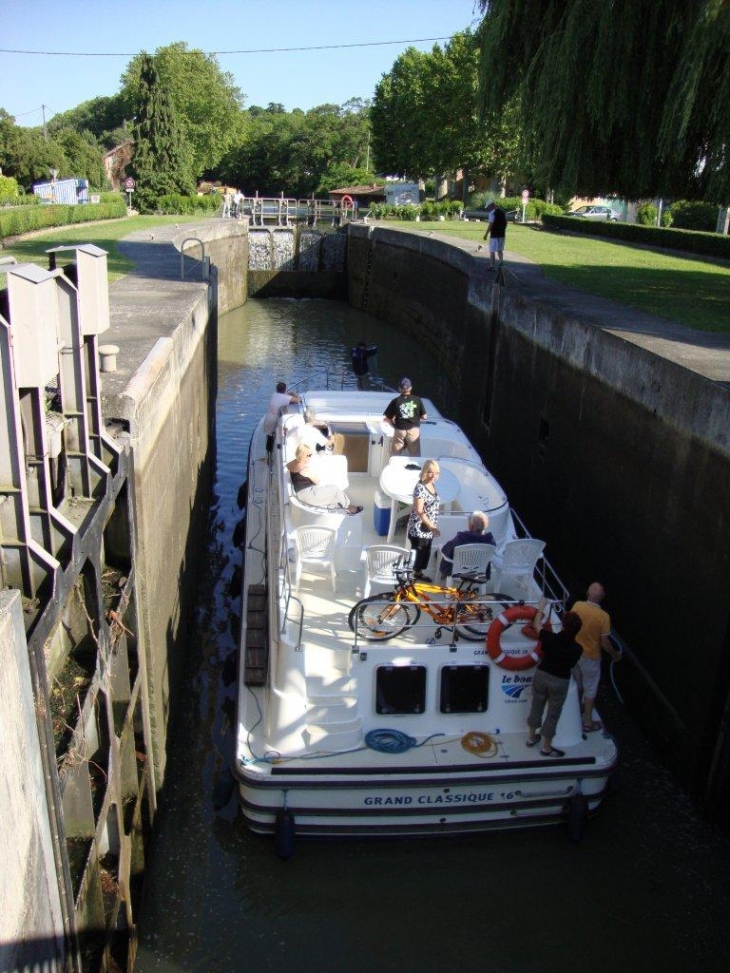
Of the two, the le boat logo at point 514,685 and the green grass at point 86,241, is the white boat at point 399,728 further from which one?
the green grass at point 86,241

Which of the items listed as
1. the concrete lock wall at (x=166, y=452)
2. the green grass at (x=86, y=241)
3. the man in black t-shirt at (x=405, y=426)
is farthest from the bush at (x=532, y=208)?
the man in black t-shirt at (x=405, y=426)

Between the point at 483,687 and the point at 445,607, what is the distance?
799 mm

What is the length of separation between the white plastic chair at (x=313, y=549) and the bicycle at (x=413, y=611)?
76 centimetres

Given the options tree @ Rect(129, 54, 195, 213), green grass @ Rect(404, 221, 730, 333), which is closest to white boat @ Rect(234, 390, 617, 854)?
green grass @ Rect(404, 221, 730, 333)

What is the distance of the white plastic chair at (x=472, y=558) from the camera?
27.0 feet

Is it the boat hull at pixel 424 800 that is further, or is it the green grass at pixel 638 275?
the green grass at pixel 638 275

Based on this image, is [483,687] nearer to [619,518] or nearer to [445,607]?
[445,607]

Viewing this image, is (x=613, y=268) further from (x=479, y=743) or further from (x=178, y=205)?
(x=178, y=205)

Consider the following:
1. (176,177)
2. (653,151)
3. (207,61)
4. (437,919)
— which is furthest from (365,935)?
(207,61)

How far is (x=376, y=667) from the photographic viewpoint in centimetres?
768

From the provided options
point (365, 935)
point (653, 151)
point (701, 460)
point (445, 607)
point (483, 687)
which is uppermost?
point (653, 151)

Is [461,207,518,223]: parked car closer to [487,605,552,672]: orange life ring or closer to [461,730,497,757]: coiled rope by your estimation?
[487,605,552,672]: orange life ring

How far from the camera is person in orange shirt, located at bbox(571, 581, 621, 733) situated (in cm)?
788

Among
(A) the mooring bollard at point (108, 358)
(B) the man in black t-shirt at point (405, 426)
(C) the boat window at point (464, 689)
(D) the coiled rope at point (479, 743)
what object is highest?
(A) the mooring bollard at point (108, 358)
